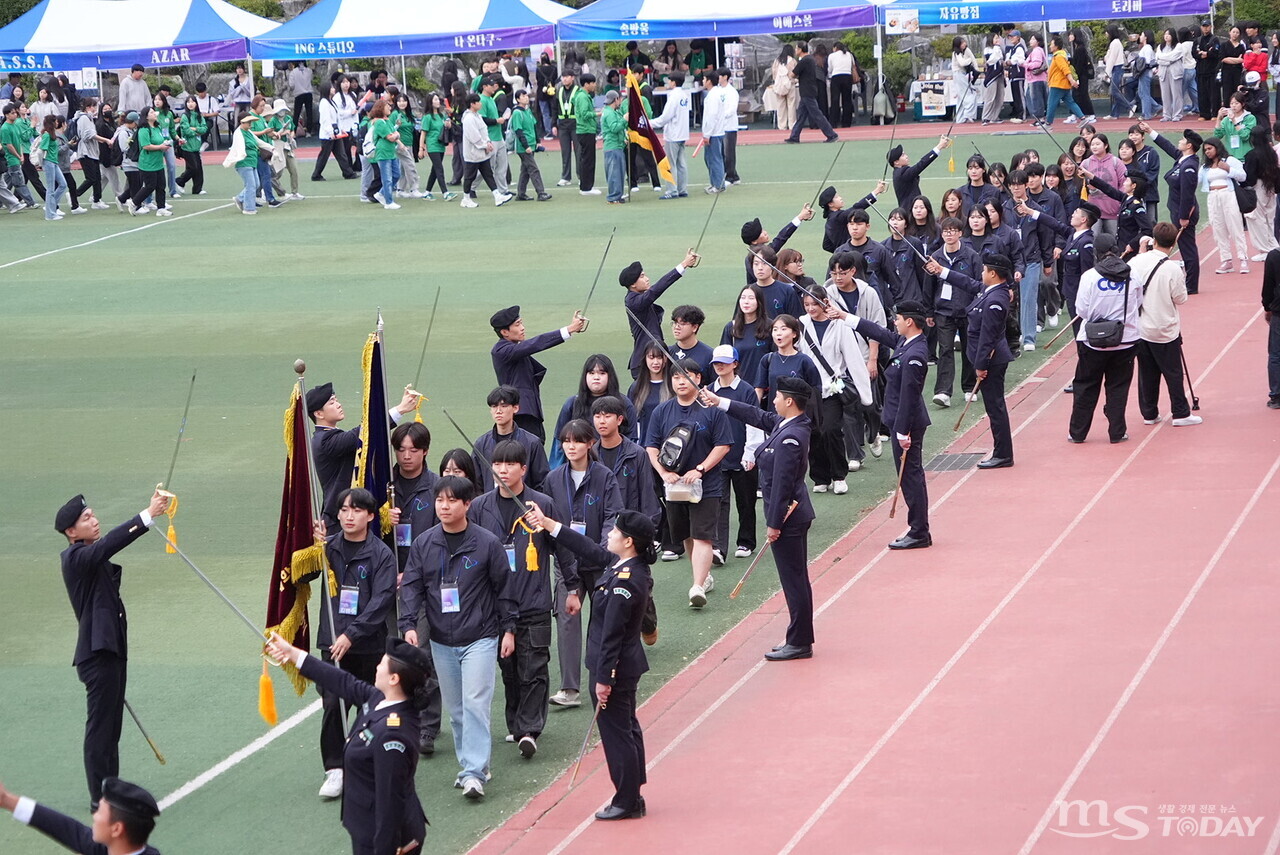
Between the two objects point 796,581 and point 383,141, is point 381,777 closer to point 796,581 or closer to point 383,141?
point 796,581

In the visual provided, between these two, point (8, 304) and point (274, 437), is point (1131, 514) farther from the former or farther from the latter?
point (8, 304)

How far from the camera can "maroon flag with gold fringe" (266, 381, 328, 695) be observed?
861 centimetres

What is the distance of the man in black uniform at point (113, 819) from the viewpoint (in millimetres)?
5832

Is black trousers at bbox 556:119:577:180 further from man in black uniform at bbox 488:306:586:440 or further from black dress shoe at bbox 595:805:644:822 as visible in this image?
black dress shoe at bbox 595:805:644:822

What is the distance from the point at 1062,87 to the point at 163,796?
29.2 m

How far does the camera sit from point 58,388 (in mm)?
17594

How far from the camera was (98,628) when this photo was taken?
824 cm

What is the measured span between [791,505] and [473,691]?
92.6 inches

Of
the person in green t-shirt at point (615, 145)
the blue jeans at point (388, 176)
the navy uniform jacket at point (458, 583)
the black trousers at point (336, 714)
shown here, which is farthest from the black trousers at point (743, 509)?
the blue jeans at point (388, 176)

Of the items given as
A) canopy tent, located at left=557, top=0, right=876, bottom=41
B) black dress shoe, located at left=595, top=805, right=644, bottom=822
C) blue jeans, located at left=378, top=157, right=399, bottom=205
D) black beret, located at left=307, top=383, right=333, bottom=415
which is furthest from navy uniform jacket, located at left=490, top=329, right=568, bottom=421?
canopy tent, located at left=557, top=0, right=876, bottom=41

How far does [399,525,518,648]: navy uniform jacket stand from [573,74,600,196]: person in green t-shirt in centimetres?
2060

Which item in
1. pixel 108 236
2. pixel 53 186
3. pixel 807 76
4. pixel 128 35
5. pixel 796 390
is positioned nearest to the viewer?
pixel 796 390

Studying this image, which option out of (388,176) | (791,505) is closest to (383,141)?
(388,176)

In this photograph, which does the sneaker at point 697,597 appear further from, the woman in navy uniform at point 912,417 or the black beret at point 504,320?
the black beret at point 504,320
